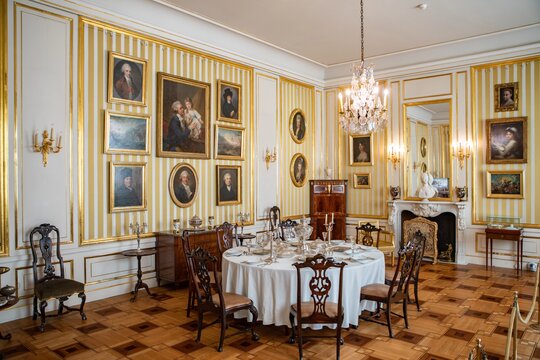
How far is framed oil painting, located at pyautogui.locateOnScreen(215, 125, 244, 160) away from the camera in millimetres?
7910

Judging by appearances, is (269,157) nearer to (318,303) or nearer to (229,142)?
(229,142)

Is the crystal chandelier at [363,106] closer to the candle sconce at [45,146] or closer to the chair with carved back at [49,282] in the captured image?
the candle sconce at [45,146]

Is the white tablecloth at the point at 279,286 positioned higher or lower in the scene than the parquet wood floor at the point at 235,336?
higher

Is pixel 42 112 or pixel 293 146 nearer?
pixel 42 112

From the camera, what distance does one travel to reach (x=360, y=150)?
33.6 feet

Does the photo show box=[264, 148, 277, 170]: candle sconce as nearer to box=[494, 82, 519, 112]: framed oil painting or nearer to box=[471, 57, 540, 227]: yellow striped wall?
box=[471, 57, 540, 227]: yellow striped wall

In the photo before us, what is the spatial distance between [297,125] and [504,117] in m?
4.41

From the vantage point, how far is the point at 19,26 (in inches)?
206

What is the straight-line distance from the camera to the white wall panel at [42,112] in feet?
17.3

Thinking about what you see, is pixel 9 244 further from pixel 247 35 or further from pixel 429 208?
pixel 429 208

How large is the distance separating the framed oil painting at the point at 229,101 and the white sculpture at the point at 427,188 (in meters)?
4.31

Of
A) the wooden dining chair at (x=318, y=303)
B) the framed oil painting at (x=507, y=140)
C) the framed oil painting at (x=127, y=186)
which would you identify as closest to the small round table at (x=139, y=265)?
the framed oil painting at (x=127, y=186)

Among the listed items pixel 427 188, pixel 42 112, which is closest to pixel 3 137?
pixel 42 112

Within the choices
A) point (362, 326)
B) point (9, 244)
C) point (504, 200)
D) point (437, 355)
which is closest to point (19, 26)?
point (9, 244)
